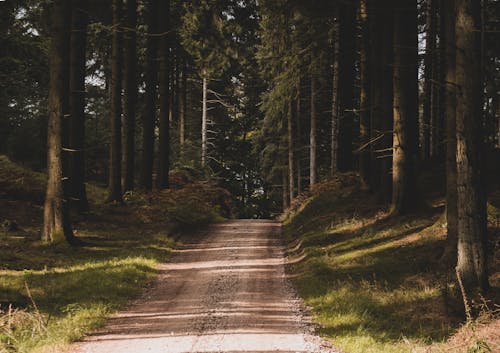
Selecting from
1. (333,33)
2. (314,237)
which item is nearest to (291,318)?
(314,237)

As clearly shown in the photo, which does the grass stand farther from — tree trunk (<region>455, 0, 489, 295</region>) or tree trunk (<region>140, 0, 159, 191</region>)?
tree trunk (<region>140, 0, 159, 191</region>)

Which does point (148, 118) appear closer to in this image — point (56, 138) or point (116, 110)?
point (116, 110)

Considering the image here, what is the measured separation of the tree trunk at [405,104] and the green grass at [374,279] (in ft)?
3.63

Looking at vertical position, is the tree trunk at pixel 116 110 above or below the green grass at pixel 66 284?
above

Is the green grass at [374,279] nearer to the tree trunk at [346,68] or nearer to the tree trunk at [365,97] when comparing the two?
the tree trunk at [365,97]

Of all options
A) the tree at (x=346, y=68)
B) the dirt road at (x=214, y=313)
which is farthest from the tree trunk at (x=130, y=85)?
the dirt road at (x=214, y=313)

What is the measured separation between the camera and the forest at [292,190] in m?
8.83

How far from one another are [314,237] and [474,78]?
9.58 meters

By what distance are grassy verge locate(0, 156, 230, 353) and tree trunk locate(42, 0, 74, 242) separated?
57 centimetres

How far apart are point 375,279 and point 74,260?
776 centimetres

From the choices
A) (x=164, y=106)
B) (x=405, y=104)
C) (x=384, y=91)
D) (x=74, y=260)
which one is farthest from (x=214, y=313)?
(x=164, y=106)

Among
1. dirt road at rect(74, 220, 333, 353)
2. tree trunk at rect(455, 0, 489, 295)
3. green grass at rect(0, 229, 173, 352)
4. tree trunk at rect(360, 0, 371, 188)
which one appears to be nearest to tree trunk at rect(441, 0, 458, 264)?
tree trunk at rect(455, 0, 489, 295)

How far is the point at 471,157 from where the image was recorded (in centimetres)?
881

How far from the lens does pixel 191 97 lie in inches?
1847
